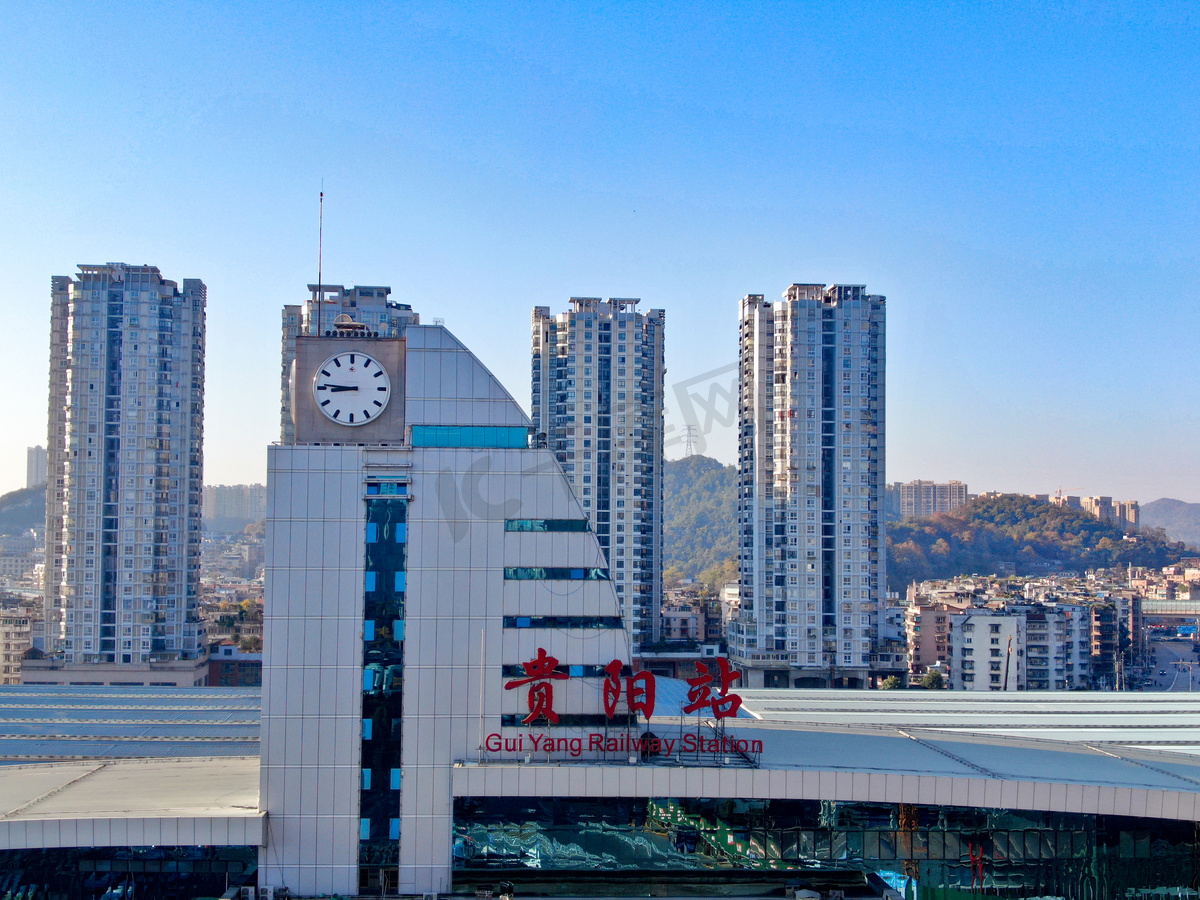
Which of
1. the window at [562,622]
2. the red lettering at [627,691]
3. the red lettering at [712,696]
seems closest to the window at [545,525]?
the window at [562,622]

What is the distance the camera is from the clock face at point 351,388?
2106 cm

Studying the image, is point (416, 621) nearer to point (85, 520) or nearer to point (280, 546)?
point (280, 546)

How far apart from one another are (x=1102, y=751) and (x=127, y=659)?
53.1 meters

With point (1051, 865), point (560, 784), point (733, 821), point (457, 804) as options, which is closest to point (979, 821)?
point (1051, 865)

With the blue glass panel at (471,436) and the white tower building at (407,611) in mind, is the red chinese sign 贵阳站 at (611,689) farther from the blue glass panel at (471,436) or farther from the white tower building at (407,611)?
the blue glass panel at (471,436)

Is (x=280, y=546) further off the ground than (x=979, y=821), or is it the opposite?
(x=280, y=546)

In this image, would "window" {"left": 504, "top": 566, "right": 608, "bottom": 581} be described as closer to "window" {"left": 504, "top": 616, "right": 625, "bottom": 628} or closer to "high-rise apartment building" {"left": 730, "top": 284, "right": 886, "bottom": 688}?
"window" {"left": 504, "top": 616, "right": 625, "bottom": 628}

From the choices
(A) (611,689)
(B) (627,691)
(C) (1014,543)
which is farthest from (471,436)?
(C) (1014,543)

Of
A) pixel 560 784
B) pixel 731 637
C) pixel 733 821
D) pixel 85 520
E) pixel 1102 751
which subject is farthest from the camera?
Answer: pixel 731 637

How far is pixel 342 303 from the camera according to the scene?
2437 inches

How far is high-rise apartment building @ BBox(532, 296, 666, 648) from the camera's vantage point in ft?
202

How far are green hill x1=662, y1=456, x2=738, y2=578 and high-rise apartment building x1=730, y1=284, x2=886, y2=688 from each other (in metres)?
85.0

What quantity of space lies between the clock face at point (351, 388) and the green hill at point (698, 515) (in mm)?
122383

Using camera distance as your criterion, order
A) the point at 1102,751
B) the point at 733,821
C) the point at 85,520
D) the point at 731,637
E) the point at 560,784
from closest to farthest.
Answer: the point at 560,784 < the point at 733,821 < the point at 1102,751 < the point at 85,520 < the point at 731,637
